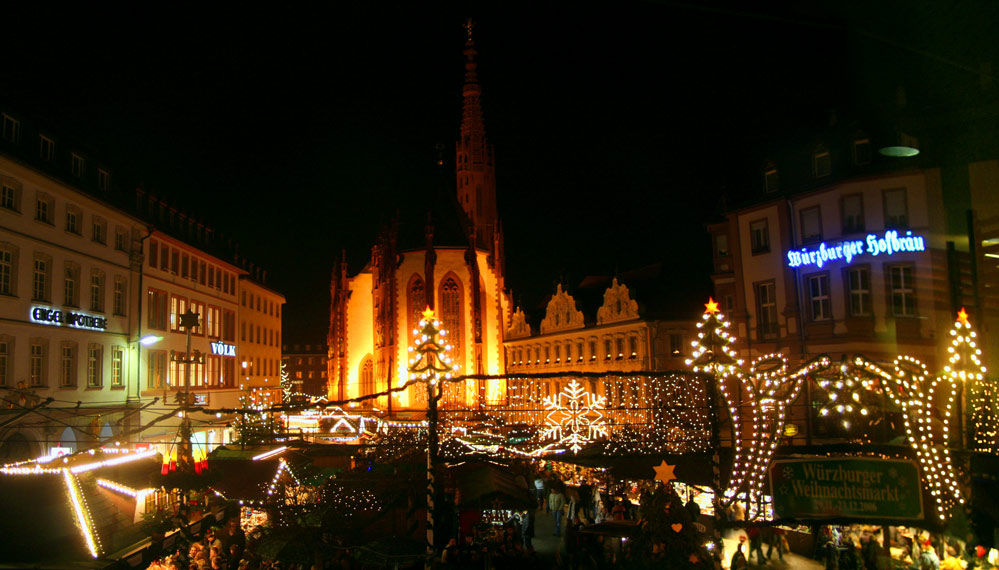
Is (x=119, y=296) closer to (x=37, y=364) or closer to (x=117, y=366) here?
(x=117, y=366)

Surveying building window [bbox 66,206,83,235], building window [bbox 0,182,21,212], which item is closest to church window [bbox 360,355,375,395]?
building window [bbox 66,206,83,235]

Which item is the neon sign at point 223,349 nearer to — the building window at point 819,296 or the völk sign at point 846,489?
the building window at point 819,296

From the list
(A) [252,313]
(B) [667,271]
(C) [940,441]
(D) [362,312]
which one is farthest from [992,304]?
(D) [362,312]

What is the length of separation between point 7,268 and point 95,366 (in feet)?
19.7

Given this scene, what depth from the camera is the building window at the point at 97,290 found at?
2912 centimetres

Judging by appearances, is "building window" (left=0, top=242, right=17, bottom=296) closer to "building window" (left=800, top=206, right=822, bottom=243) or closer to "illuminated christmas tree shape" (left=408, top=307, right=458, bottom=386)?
"illuminated christmas tree shape" (left=408, top=307, right=458, bottom=386)

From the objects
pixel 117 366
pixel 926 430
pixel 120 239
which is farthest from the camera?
pixel 120 239

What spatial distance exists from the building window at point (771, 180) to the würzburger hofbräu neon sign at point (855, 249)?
3.66 m

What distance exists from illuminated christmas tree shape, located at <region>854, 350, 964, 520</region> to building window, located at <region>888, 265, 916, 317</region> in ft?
51.3

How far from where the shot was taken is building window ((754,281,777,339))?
28.4m

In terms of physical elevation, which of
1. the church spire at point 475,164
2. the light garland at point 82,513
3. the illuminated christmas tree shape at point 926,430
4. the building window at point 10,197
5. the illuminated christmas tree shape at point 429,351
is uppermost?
the church spire at point 475,164

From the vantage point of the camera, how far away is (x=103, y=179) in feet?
101

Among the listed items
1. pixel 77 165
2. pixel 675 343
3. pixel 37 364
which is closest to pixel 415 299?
pixel 675 343

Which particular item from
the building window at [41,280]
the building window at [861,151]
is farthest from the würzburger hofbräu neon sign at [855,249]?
the building window at [41,280]
